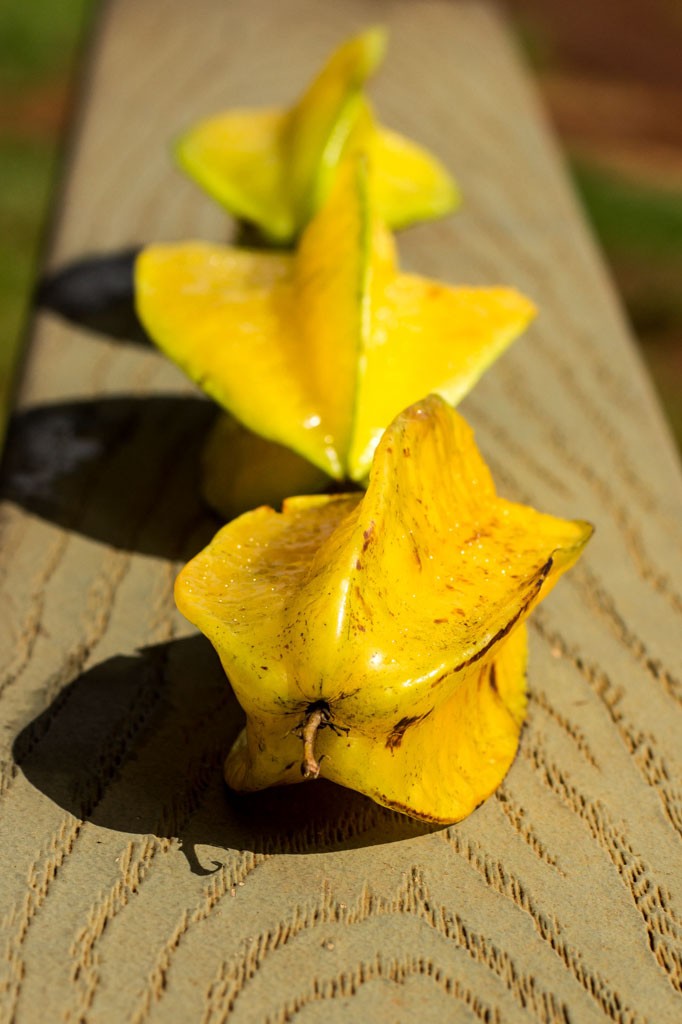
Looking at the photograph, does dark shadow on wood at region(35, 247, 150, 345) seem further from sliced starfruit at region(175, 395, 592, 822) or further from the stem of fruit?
the stem of fruit

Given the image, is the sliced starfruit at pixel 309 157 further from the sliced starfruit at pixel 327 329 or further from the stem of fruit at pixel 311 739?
the stem of fruit at pixel 311 739

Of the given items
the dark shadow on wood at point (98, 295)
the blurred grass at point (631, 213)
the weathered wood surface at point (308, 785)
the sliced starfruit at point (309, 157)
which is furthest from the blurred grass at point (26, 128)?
the blurred grass at point (631, 213)

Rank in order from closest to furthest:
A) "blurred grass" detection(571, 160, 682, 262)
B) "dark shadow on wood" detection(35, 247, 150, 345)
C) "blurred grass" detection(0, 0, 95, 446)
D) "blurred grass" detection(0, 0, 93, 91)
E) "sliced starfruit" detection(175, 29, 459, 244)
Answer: "sliced starfruit" detection(175, 29, 459, 244)
"dark shadow on wood" detection(35, 247, 150, 345)
"blurred grass" detection(0, 0, 95, 446)
"blurred grass" detection(571, 160, 682, 262)
"blurred grass" detection(0, 0, 93, 91)

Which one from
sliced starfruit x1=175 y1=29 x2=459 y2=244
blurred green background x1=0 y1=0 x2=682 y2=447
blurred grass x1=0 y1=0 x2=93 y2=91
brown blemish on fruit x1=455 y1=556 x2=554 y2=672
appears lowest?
blurred grass x1=0 y1=0 x2=93 y2=91

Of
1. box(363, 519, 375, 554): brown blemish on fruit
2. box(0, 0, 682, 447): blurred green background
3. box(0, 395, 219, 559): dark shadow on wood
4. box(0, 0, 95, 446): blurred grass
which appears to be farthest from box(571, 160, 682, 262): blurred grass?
box(363, 519, 375, 554): brown blemish on fruit

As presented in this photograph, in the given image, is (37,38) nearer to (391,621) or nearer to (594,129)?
(594,129)

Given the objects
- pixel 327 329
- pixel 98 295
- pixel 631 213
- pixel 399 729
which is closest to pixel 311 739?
pixel 399 729
